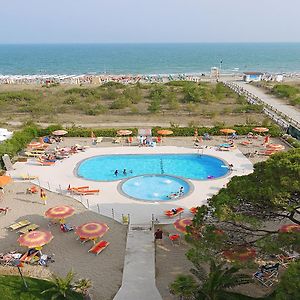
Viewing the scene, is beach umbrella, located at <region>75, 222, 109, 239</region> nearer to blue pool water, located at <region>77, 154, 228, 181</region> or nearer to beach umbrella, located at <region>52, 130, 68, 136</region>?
blue pool water, located at <region>77, 154, 228, 181</region>

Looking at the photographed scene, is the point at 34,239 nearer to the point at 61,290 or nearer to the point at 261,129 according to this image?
the point at 61,290

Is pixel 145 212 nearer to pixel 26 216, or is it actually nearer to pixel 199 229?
pixel 26 216

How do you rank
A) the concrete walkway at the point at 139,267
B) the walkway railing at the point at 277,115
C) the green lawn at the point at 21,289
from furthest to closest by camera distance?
1. the walkway railing at the point at 277,115
2. the concrete walkway at the point at 139,267
3. the green lawn at the point at 21,289

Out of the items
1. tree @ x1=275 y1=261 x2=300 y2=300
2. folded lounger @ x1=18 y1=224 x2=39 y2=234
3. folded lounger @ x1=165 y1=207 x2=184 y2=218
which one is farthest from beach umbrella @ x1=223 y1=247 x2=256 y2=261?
folded lounger @ x1=18 y1=224 x2=39 y2=234

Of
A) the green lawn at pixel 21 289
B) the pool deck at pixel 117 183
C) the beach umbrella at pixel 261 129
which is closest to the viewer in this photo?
the green lawn at pixel 21 289

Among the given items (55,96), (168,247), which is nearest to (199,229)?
(168,247)

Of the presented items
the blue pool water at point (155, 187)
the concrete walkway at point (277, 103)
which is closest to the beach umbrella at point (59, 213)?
the blue pool water at point (155, 187)

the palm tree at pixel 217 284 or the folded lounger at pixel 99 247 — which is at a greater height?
the palm tree at pixel 217 284

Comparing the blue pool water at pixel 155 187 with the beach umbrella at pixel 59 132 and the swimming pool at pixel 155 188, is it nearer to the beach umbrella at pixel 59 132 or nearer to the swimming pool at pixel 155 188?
the swimming pool at pixel 155 188
